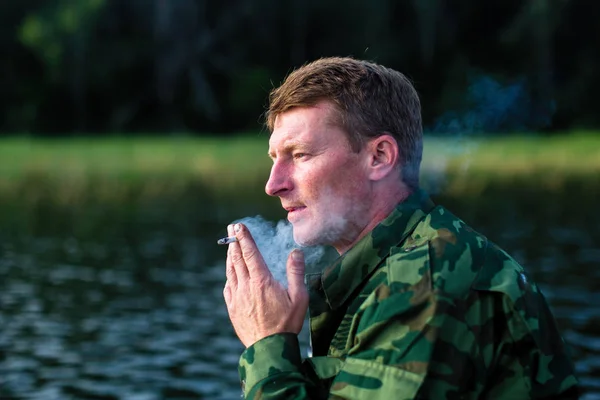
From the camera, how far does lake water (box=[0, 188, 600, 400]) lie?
12586 mm

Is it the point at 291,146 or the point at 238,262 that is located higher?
the point at 291,146

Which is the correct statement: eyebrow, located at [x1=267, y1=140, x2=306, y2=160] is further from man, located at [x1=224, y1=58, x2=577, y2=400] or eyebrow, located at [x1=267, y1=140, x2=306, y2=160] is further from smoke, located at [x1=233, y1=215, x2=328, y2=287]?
smoke, located at [x1=233, y1=215, x2=328, y2=287]


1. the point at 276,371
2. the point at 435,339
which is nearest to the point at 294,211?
the point at 276,371

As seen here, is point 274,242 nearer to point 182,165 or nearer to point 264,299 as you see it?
point 264,299

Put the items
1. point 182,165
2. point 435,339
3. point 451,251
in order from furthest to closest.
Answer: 1. point 182,165
2. point 451,251
3. point 435,339

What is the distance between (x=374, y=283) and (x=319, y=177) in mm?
303

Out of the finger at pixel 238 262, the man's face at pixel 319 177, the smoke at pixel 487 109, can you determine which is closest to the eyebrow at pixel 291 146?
the man's face at pixel 319 177

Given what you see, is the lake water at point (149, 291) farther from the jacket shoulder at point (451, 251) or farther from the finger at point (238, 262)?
the jacket shoulder at point (451, 251)

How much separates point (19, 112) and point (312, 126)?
50821 mm

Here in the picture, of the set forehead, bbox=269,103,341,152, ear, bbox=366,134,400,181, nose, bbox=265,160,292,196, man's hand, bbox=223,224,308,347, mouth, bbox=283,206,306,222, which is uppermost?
forehead, bbox=269,103,341,152

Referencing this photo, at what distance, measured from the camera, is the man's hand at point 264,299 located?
2717 mm

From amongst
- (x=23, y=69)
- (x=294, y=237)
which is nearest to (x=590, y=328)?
(x=294, y=237)


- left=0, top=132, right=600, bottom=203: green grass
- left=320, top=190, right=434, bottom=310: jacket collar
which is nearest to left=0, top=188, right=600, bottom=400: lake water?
left=0, top=132, right=600, bottom=203: green grass

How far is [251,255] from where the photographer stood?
277cm
